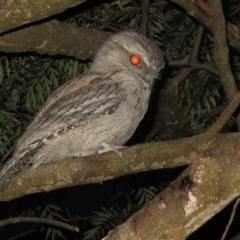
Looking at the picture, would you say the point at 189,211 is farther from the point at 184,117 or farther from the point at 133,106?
the point at 184,117

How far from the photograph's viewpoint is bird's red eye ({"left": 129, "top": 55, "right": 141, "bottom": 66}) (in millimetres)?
3014

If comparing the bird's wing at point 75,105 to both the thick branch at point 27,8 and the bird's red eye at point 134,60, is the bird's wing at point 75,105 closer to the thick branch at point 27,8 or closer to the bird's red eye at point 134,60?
the bird's red eye at point 134,60

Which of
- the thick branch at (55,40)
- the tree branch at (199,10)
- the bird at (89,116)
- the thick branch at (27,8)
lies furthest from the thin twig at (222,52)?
the thick branch at (55,40)

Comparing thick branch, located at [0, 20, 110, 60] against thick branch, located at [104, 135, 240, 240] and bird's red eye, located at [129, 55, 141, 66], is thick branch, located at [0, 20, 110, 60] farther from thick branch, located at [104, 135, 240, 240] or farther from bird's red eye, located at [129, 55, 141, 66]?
thick branch, located at [104, 135, 240, 240]

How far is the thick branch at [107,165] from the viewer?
2.07 m

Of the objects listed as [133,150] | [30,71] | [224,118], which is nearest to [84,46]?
[30,71]

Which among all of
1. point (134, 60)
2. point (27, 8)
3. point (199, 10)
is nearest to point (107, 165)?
→ point (27, 8)

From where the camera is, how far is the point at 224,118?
74.3 inches

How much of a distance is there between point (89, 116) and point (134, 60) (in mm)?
413

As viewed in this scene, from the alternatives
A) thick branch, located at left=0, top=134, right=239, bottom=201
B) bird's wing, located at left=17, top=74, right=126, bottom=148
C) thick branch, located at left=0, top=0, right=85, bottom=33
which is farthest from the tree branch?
thick branch, located at left=0, top=134, right=239, bottom=201

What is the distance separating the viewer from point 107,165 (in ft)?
7.15

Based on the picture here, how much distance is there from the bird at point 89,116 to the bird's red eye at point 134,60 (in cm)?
6

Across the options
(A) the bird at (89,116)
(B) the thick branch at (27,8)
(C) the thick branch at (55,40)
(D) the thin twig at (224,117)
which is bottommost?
(A) the bird at (89,116)

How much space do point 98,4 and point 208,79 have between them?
71 cm
